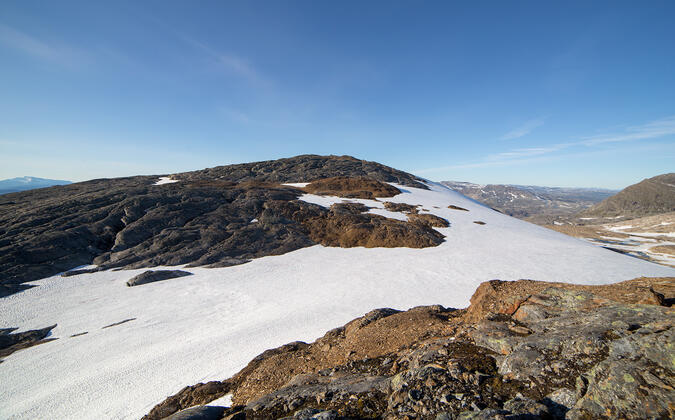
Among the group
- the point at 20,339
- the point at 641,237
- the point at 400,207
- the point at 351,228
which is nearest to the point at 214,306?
the point at 20,339

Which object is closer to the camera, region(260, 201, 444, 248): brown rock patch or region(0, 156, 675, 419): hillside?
region(0, 156, 675, 419): hillside

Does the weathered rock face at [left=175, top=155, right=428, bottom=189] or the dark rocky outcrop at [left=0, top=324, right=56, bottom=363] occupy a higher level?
the weathered rock face at [left=175, top=155, right=428, bottom=189]

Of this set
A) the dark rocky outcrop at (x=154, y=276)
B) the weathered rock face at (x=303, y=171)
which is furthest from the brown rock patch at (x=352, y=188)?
the dark rocky outcrop at (x=154, y=276)

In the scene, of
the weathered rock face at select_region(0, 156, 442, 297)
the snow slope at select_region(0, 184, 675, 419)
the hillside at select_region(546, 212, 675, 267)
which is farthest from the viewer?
the hillside at select_region(546, 212, 675, 267)

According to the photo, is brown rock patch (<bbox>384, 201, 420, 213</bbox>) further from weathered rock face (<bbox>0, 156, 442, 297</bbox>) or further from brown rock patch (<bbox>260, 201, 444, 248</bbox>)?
weathered rock face (<bbox>0, 156, 442, 297</bbox>)

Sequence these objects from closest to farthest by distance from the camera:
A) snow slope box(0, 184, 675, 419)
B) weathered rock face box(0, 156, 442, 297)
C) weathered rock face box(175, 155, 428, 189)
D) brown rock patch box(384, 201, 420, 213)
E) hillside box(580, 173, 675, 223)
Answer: snow slope box(0, 184, 675, 419) < weathered rock face box(0, 156, 442, 297) < brown rock patch box(384, 201, 420, 213) < weathered rock face box(175, 155, 428, 189) < hillside box(580, 173, 675, 223)

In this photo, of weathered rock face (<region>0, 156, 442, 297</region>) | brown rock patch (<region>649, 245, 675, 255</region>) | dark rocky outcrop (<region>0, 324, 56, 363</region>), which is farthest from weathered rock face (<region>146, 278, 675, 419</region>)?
brown rock patch (<region>649, 245, 675, 255</region>)
